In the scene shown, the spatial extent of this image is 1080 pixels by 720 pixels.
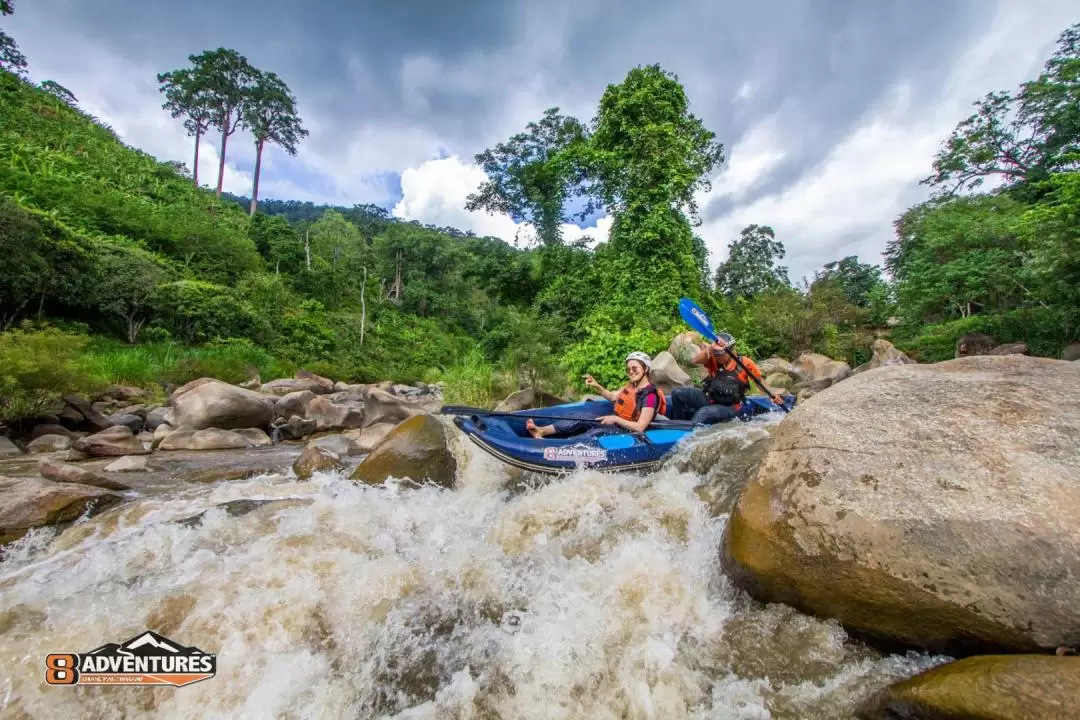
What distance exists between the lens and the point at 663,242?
14.6 metres

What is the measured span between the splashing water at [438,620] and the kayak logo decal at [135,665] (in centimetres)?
5

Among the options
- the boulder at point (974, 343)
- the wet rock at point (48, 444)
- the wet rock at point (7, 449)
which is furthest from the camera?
the boulder at point (974, 343)

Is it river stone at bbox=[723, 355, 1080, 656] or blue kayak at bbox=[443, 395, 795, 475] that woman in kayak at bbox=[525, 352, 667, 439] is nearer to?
blue kayak at bbox=[443, 395, 795, 475]

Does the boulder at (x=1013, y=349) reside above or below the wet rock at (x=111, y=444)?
above

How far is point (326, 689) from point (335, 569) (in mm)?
887

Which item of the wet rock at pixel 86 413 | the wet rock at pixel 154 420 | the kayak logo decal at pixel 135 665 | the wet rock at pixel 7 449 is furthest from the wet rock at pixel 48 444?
the kayak logo decal at pixel 135 665

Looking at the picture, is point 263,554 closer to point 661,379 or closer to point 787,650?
point 787,650

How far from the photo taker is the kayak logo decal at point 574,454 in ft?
15.7

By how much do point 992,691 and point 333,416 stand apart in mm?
11208

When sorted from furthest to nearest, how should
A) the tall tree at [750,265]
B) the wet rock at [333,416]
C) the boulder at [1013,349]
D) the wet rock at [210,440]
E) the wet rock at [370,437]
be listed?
the tall tree at [750,265] → the boulder at [1013,349] → the wet rock at [333,416] → the wet rock at [210,440] → the wet rock at [370,437]

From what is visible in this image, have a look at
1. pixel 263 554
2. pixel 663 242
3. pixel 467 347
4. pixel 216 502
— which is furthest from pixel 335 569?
pixel 467 347

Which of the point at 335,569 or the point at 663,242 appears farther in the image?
the point at 663,242

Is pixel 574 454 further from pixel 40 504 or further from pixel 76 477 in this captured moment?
pixel 76 477

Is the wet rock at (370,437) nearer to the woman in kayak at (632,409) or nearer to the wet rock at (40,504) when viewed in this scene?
the woman in kayak at (632,409)
